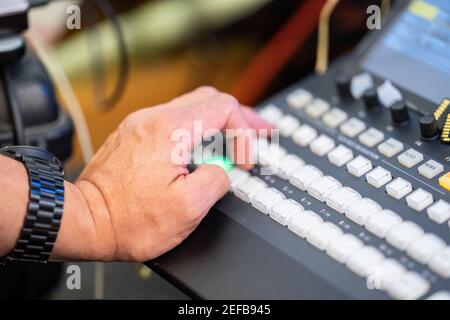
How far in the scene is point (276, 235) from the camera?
610mm

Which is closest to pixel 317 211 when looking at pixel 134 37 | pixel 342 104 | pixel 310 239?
pixel 310 239

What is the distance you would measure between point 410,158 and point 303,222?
134mm

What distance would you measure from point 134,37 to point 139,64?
59mm

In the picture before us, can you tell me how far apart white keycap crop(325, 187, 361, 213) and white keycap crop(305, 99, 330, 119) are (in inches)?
5.4

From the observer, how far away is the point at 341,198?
623mm

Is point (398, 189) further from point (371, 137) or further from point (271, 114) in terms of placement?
point (271, 114)

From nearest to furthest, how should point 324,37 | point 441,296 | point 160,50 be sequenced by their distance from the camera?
1. point 441,296
2. point 324,37
3. point 160,50

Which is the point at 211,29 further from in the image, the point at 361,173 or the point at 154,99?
the point at 361,173

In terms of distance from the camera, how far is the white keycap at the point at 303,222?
60 cm

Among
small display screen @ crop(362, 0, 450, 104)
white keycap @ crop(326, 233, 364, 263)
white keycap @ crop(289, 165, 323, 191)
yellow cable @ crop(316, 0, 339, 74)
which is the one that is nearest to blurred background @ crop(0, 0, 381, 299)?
yellow cable @ crop(316, 0, 339, 74)

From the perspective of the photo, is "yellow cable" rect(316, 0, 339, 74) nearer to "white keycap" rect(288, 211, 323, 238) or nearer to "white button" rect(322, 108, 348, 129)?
"white button" rect(322, 108, 348, 129)

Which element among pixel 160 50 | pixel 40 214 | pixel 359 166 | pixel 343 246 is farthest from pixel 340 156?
pixel 160 50

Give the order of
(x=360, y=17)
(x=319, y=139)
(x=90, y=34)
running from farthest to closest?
1. (x=90, y=34)
2. (x=360, y=17)
3. (x=319, y=139)

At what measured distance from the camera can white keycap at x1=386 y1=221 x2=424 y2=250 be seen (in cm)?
57
